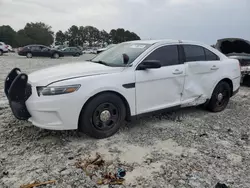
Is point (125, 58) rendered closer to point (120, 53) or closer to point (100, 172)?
point (120, 53)

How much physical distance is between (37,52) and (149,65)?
26.0m

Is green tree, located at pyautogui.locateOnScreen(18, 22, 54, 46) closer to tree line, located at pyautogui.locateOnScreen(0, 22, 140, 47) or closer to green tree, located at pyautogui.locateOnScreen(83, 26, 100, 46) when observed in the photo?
tree line, located at pyautogui.locateOnScreen(0, 22, 140, 47)

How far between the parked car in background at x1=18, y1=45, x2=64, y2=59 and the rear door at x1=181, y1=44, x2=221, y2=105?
82.7ft

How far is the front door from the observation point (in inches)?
171

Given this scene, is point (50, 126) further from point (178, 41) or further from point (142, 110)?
point (178, 41)

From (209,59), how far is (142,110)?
206 cm

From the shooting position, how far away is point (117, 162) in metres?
3.41

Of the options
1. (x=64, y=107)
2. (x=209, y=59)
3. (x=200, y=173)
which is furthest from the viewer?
(x=209, y=59)

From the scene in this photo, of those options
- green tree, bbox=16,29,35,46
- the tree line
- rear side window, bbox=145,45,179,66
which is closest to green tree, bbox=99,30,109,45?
the tree line

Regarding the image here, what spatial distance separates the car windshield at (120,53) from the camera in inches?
177

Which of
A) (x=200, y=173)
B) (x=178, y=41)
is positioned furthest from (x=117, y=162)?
(x=178, y=41)

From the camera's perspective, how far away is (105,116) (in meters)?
4.03

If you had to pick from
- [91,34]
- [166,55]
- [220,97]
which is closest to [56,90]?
[166,55]

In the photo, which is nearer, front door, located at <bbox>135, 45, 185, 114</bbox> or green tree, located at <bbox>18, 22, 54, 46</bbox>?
front door, located at <bbox>135, 45, 185, 114</bbox>
